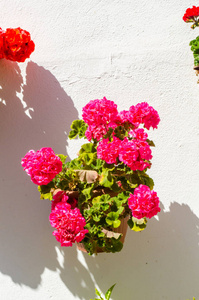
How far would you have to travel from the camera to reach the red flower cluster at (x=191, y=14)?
1866mm

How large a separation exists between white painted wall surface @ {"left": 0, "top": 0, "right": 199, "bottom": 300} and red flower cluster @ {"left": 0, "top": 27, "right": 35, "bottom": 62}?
19 centimetres

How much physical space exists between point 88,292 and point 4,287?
467mm

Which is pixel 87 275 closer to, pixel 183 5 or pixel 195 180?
pixel 195 180

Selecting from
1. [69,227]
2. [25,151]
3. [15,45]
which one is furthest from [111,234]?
[15,45]

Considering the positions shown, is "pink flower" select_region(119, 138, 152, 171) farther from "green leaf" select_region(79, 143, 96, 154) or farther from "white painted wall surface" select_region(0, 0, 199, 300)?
"white painted wall surface" select_region(0, 0, 199, 300)

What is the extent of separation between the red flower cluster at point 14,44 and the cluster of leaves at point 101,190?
1.71ft

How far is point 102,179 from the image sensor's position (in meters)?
1.61

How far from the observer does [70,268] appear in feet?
6.35

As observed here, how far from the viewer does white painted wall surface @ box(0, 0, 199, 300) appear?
→ 194cm

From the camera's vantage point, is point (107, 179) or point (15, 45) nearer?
point (107, 179)

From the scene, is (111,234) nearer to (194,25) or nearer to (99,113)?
(99,113)

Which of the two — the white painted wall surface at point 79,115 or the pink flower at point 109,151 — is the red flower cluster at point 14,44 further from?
the pink flower at point 109,151

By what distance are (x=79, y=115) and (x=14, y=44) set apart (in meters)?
0.52

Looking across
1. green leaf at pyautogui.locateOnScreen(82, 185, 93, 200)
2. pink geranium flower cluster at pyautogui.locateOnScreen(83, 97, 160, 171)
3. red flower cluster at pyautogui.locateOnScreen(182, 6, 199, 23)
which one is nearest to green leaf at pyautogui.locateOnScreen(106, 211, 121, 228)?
green leaf at pyautogui.locateOnScreen(82, 185, 93, 200)
